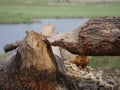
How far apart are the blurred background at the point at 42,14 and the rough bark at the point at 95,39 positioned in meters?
8.60

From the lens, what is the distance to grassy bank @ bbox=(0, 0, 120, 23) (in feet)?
74.5

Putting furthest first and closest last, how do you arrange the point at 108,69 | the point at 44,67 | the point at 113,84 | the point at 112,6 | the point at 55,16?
the point at 112,6, the point at 55,16, the point at 108,69, the point at 113,84, the point at 44,67

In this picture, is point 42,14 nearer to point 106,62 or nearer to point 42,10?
point 42,10

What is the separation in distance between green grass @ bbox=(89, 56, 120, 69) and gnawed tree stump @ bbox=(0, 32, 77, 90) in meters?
3.44

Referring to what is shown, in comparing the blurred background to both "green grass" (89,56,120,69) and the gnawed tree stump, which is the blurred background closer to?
"green grass" (89,56,120,69)

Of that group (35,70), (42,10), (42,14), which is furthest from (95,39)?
(42,10)

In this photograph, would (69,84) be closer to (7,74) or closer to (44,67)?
(44,67)

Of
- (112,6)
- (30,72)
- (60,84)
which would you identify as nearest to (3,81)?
(30,72)

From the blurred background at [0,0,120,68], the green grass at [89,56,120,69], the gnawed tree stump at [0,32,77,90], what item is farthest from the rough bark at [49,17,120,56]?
the blurred background at [0,0,120,68]

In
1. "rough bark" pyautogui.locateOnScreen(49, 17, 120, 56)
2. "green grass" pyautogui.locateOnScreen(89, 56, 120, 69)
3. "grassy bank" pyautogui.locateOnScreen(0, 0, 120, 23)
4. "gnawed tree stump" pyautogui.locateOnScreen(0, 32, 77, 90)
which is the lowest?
"grassy bank" pyautogui.locateOnScreen(0, 0, 120, 23)

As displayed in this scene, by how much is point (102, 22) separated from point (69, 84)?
98 cm

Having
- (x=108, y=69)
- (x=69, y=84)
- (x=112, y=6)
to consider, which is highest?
(x=69, y=84)

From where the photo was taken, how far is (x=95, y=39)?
5148 millimetres

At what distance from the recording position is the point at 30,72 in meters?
5.16
